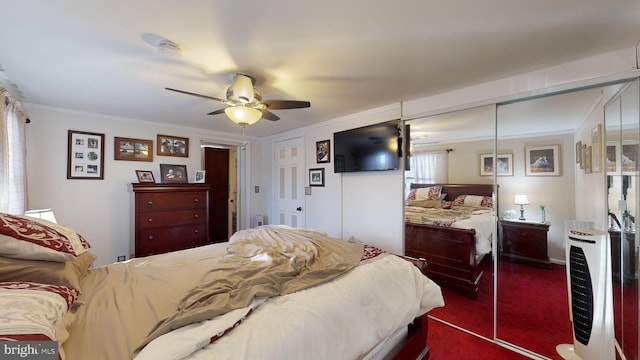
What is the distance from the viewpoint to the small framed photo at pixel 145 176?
11.8 ft

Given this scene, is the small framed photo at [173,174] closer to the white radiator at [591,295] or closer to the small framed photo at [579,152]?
the white radiator at [591,295]

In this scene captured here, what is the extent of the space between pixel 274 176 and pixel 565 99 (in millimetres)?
4169

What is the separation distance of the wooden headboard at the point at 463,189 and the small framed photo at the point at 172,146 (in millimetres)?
3541

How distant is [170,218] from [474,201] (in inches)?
148

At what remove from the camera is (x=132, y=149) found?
362 cm

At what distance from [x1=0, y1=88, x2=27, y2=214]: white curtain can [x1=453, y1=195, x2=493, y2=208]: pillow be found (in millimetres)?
4307

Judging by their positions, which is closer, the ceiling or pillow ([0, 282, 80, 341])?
pillow ([0, 282, 80, 341])

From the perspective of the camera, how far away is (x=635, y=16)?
1430 millimetres

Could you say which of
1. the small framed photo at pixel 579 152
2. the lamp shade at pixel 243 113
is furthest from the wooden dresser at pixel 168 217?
the small framed photo at pixel 579 152

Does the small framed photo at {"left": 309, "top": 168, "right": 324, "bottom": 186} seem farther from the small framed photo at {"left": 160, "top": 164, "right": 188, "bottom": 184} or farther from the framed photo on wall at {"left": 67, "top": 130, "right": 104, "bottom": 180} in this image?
the framed photo on wall at {"left": 67, "top": 130, "right": 104, "bottom": 180}

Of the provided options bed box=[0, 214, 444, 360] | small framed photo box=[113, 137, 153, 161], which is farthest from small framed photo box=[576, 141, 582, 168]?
small framed photo box=[113, 137, 153, 161]

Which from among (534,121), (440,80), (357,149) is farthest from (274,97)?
(534,121)

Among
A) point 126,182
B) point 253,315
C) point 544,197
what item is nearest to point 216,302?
point 253,315

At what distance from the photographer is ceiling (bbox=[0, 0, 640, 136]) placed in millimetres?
1362
